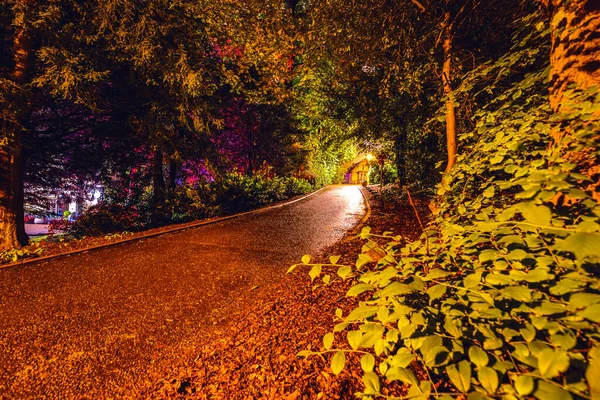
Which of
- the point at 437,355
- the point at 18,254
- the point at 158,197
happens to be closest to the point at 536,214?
the point at 437,355

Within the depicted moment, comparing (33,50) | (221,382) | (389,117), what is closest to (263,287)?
(221,382)

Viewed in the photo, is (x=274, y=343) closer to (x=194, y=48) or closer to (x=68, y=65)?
(x=68, y=65)

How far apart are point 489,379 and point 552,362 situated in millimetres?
201

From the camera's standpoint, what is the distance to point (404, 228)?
7.34 meters

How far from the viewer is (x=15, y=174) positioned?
6711mm

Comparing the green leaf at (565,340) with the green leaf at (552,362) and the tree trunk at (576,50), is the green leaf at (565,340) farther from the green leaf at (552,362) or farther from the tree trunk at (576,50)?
the tree trunk at (576,50)

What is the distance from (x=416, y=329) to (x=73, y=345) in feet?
12.7

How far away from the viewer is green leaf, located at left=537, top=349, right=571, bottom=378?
2.62 ft

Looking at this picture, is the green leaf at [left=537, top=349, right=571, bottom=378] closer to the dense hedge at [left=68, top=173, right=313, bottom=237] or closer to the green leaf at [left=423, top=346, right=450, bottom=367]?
the green leaf at [left=423, top=346, right=450, bottom=367]

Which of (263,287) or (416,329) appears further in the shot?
(263,287)

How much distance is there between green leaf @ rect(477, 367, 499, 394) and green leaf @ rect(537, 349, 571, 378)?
146 mm

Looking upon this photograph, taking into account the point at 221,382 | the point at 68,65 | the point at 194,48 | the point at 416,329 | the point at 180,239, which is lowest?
the point at 180,239

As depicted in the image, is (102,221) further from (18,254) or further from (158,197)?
(18,254)

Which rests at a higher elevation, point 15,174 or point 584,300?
point 584,300
